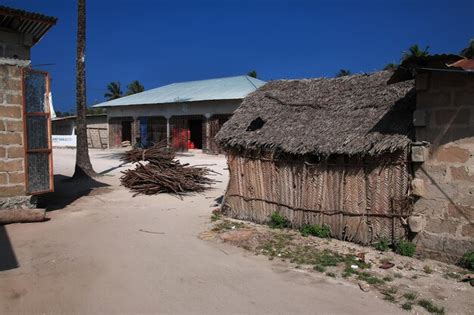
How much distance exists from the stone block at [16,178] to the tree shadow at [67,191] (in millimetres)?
1703

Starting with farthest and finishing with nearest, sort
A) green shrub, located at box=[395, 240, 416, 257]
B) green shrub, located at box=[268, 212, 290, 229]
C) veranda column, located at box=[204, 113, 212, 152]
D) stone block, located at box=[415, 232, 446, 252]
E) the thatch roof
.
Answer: veranda column, located at box=[204, 113, 212, 152], green shrub, located at box=[268, 212, 290, 229], the thatch roof, green shrub, located at box=[395, 240, 416, 257], stone block, located at box=[415, 232, 446, 252]

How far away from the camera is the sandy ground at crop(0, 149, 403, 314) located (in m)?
4.89

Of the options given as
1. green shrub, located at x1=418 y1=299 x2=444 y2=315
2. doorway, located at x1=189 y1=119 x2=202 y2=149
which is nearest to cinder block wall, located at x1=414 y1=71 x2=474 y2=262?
green shrub, located at x1=418 y1=299 x2=444 y2=315

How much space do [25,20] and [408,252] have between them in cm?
928

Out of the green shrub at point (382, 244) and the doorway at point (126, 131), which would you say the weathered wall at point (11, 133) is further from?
the doorway at point (126, 131)

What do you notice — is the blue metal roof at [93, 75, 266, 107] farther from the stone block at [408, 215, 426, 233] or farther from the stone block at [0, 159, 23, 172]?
the stone block at [408, 215, 426, 233]

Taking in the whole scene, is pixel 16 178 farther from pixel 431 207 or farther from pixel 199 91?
pixel 199 91

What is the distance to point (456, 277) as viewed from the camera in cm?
576

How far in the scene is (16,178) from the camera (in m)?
9.09

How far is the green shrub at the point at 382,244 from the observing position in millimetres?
6895

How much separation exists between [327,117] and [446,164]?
2.70m

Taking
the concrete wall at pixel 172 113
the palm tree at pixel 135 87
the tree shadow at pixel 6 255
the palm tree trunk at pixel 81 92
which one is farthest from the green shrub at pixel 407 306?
the palm tree at pixel 135 87

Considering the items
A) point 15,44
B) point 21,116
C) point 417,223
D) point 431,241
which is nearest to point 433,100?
point 417,223

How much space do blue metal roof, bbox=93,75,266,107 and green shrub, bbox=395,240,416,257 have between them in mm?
19108
